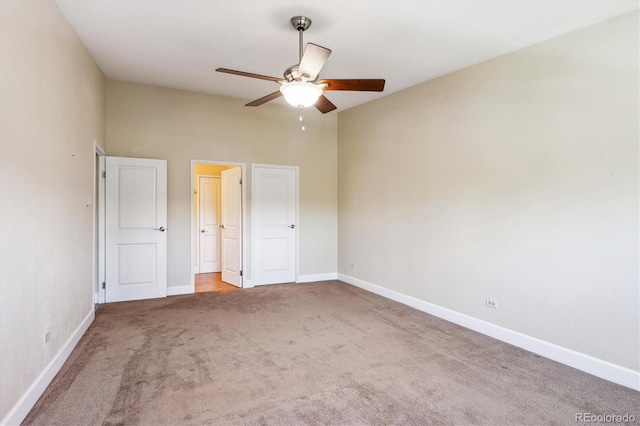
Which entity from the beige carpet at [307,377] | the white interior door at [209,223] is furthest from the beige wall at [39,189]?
the white interior door at [209,223]

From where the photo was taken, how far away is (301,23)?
309 cm

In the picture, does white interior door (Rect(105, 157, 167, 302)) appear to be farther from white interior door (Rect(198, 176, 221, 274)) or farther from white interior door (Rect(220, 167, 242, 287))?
white interior door (Rect(198, 176, 221, 274))

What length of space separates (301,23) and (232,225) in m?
3.72

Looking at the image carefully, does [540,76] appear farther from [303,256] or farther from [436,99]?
[303,256]

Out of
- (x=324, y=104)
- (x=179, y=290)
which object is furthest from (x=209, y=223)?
(x=324, y=104)

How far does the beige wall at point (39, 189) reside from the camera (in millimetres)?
1961

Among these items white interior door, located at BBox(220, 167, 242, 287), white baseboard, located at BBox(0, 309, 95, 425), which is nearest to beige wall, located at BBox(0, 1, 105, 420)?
white baseboard, located at BBox(0, 309, 95, 425)

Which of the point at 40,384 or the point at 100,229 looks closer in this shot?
the point at 40,384

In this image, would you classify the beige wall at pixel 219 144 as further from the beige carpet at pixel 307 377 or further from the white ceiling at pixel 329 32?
the beige carpet at pixel 307 377

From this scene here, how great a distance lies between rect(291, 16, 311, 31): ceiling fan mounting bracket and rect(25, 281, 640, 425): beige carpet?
3020 millimetres

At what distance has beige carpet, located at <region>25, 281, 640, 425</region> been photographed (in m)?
2.22

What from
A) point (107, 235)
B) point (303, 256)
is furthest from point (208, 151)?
point (303, 256)

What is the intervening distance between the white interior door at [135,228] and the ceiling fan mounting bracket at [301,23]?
2.98 meters

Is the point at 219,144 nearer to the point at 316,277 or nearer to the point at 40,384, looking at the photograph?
the point at 316,277
